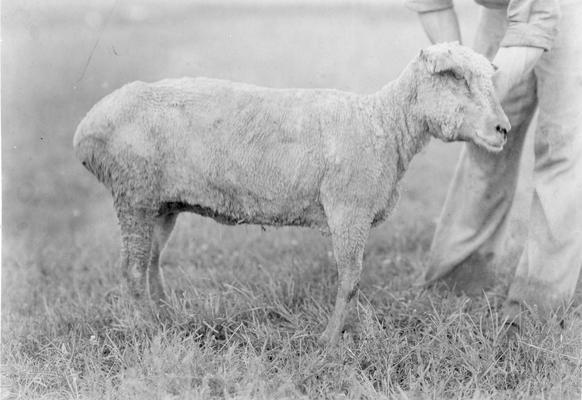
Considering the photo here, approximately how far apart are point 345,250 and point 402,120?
808 mm

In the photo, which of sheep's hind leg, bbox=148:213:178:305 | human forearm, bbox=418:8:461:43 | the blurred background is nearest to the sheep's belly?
sheep's hind leg, bbox=148:213:178:305

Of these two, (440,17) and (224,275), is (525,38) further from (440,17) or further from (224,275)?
(224,275)

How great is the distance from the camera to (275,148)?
3811mm

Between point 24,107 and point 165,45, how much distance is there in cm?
209

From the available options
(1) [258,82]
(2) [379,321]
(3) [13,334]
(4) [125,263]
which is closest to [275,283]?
(2) [379,321]

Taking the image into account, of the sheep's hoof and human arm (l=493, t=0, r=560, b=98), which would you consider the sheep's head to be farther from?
the sheep's hoof

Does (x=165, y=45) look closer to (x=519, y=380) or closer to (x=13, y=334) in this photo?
(x=13, y=334)

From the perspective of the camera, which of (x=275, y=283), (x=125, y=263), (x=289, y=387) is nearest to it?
(x=289, y=387)

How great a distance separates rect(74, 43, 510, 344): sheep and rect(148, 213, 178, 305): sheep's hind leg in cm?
40

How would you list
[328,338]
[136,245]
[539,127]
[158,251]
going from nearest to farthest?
[328,338] → [136,245] → [539,127] → [158,251]

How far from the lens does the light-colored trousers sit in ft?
13.5

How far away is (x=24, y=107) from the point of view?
8680 mm

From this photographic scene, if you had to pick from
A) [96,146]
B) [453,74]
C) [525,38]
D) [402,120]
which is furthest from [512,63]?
[96,146]

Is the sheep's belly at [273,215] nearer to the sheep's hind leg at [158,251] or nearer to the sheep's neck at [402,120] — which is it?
the sheep's hind leg at [158,251]
